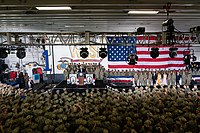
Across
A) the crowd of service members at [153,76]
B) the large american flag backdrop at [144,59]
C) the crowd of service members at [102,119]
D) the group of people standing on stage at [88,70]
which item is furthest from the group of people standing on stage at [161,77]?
the crowd of service members at [102,119]

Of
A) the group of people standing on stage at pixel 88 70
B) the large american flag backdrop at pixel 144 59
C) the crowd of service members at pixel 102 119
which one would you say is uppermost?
the large american flag backdrop at pixel 144 59

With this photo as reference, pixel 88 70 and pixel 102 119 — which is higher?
pixel 88 70

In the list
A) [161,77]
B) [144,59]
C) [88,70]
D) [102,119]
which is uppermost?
[144,59]

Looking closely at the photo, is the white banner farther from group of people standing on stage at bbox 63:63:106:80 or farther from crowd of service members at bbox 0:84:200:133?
crowd of service members at bbox 0:84:200:133

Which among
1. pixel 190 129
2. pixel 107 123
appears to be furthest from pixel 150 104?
pixel 107 123

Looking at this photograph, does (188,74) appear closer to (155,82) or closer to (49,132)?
(155,82)

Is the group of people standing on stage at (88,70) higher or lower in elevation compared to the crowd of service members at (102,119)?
higher

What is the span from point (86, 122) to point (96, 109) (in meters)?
0.99

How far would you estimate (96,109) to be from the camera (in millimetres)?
5695

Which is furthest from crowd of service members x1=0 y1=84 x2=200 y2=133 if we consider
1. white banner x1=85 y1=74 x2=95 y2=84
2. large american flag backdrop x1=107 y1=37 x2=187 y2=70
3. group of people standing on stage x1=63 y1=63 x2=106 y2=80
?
large american flag backdrop x1=107 y1=37 x2=187 y2=70

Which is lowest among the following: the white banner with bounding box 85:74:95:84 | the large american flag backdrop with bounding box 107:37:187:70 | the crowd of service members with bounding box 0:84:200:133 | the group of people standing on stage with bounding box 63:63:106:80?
the crowd of service members with bounding box 0:84:200:133

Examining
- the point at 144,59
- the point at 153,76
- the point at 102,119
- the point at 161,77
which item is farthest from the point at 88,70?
the point at 102,119

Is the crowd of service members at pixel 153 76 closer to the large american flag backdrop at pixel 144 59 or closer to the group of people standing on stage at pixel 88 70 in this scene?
the group of people standing on stage at pixel 88 70

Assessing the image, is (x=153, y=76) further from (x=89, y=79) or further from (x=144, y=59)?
(x=89, y=79)
